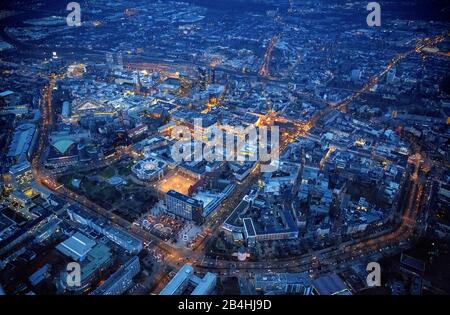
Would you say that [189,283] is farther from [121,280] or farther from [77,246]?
[77,246]

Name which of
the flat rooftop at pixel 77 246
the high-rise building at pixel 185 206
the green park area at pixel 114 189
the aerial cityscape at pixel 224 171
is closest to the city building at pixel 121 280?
the aerial cityscape at pixel 224 171

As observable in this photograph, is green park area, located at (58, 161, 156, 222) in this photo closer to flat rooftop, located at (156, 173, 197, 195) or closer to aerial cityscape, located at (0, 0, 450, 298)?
aerial cityscape, located at (0, 0, 450, 298)

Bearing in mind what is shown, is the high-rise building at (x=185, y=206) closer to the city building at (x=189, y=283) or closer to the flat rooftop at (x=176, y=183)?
the flat rooftop at (x=176, y=183)

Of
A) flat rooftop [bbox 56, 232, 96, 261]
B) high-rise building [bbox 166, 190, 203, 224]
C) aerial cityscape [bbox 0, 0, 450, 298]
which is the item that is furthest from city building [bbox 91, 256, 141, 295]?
high-rise building [bbox 166, 190, 203, 224]

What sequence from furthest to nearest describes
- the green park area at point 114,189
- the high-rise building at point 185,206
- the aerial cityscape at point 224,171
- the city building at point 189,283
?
1. the green park area at point 114,189
2. the high-rise building at point 185,206
3. the aerial cityscape at point 224,171
4. the city building at point 189,283

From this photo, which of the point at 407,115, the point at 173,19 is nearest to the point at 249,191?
the point at 407,115

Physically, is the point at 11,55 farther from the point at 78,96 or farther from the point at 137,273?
the point at 137,273

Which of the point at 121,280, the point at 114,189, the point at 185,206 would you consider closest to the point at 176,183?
the point at 185,206
